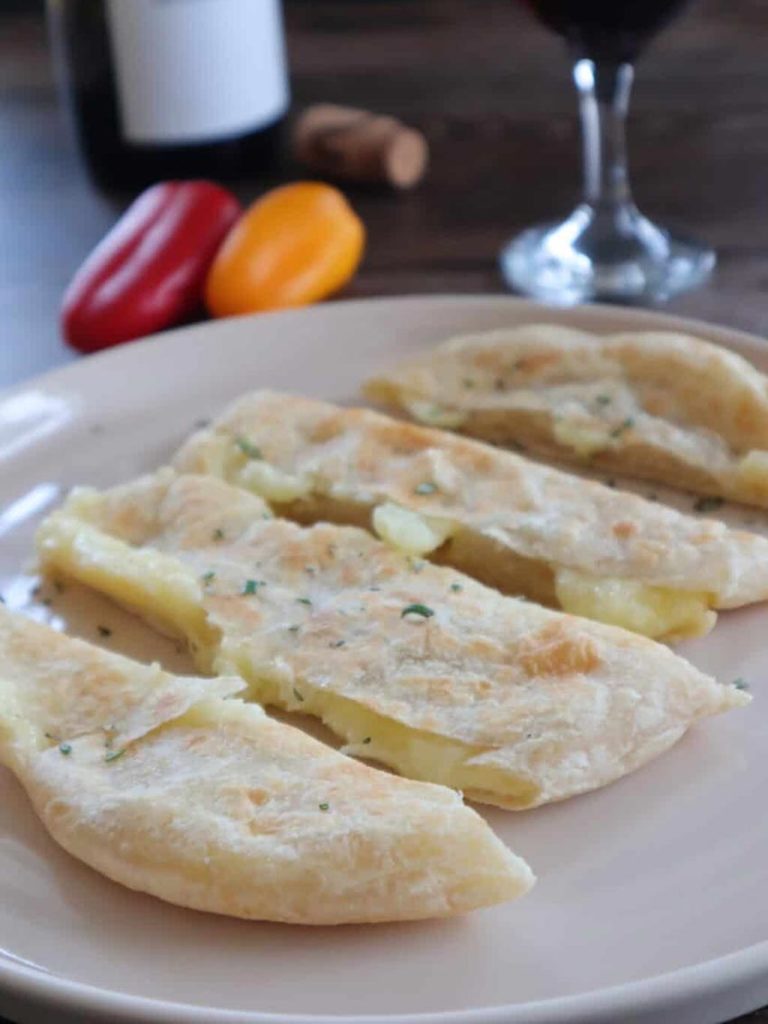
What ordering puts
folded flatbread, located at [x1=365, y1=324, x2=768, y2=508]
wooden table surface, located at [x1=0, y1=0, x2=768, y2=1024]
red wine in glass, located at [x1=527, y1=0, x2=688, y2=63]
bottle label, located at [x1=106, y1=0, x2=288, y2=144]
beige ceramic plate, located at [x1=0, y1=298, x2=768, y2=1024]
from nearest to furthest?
1. beige ceramic plate, located at [x1=0, y1=298, x2=768, y2=1024]
2. folded flatbread, located at [x1=365, y1=324, x2=768, y2=508]
3. red wine in glass, located at [x1=527, y1=0, x2=688, y2=63]
4. wooden table surface, located at [x1=0, y1=0, x2=768, y2=1024]
5. bottle label, located at [x1=106, y1=0, x2=288, y2=144]

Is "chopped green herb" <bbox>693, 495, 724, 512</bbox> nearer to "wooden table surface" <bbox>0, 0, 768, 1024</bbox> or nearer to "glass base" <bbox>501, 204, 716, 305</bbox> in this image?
"wooden table surface" <bbox>0, 0, 768, 1024</bbox>

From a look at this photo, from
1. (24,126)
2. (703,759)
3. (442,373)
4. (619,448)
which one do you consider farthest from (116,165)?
(703,759)

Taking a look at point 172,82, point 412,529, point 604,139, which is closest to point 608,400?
point 412,529

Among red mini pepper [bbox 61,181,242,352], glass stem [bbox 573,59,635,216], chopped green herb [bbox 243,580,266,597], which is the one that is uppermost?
glass stem [bbox 573,59,635,216]

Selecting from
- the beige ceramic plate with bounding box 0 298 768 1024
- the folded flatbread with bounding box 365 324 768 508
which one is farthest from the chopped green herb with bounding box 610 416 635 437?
the beige ceramic plate with bounding box 0 298 768 1024

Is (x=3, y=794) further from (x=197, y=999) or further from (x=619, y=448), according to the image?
(x=619, y=448)

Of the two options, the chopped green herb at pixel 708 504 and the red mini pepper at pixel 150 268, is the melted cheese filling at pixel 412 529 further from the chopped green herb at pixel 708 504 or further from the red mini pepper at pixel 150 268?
the red mini pepper at pixel 150 268

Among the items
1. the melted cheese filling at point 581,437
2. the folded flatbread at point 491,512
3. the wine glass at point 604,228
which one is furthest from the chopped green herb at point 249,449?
the wine glass at point 604,228
